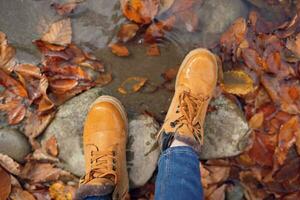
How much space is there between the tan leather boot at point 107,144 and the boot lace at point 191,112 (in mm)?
287

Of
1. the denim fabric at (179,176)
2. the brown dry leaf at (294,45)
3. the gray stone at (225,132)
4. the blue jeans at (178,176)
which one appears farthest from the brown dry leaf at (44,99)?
the brown dry leaf at (294,45)

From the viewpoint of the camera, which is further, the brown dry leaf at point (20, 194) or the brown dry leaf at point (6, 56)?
the brown dry leaf at point (6, 56)

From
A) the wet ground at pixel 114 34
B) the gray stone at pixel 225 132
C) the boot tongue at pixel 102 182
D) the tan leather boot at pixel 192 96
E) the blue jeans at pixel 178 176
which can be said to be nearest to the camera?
the blue jeans at pixel 178 176

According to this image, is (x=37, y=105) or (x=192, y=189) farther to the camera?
(x=37, y=105)

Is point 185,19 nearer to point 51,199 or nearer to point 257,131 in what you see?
point 257,131

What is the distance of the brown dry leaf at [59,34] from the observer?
2.17 m

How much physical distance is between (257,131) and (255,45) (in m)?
0.45

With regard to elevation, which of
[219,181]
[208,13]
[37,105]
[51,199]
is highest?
[208,13]

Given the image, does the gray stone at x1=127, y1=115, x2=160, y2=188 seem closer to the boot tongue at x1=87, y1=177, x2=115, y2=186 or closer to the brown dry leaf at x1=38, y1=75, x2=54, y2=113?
the boot tongue at x1=87, y1=177, x2=115, y2=186

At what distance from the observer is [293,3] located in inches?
88.3

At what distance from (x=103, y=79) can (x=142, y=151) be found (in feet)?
1.39

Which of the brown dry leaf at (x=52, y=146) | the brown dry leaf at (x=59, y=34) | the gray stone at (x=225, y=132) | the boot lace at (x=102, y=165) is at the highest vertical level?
the brown dry leaf at (x=59, y=34)

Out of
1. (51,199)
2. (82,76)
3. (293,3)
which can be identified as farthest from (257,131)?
(51,199)

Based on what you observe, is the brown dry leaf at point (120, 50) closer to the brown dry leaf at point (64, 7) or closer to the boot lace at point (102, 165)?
the brown dry leaf at point (64, 7)
